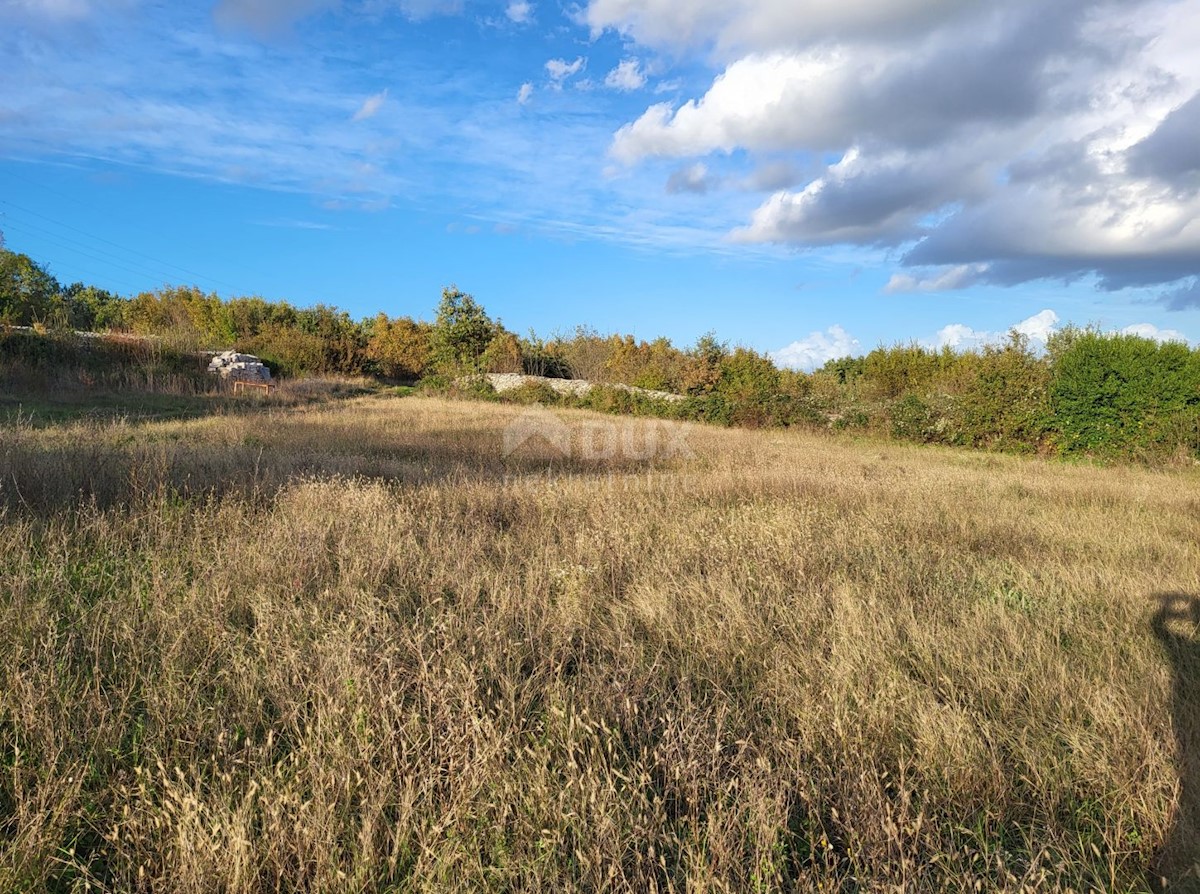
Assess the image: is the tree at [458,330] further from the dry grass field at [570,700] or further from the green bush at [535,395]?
the dry grass field at [570,700]

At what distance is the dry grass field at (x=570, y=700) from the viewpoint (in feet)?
6.40

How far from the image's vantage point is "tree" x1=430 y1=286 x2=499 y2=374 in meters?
29.9

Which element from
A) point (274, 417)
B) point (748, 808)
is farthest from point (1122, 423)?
point (274, 417)

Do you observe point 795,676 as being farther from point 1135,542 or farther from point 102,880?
point 1135,542

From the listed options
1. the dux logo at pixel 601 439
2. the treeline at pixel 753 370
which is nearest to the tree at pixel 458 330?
the treeline at pixel 753 370

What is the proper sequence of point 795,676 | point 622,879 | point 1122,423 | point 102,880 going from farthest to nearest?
1. point 1122,423
2. point 795,676
3. point 102,880
4. point 622,879

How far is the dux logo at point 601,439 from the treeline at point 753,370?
5.23 metres

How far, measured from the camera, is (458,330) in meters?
30.0

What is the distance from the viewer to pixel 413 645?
2941 millimetres

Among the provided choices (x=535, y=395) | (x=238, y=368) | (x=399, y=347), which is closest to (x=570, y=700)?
(x=535, y=395)

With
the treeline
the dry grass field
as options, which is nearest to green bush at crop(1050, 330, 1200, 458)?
the treeline

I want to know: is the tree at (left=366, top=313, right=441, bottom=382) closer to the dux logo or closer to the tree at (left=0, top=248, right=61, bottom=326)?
the tree at (left=0, top=248, right=61, bottom=326)

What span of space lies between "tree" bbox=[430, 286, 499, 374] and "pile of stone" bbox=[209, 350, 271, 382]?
769 centimetres

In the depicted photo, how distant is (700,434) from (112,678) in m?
13.8
